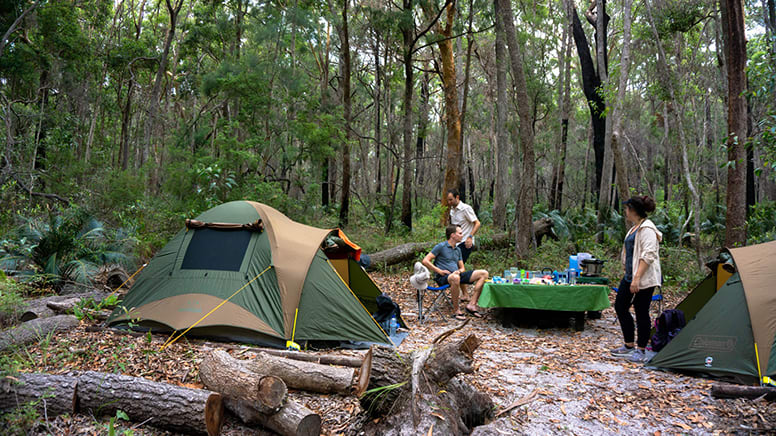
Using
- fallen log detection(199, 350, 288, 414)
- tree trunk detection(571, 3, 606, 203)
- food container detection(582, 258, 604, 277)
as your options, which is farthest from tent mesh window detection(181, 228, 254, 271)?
tree trunk detection(571, 3, 606, 203)

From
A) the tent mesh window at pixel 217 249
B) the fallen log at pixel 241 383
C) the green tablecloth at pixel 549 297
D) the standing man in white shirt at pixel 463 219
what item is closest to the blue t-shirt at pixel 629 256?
the green tablecloth at pixel 549 297

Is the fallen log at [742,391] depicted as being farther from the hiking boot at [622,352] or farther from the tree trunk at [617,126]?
the tree trunk at [617,126]

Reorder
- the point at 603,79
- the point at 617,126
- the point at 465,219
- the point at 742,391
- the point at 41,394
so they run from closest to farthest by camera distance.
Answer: the point at 41,394 < the point at 742,391 < the point at 465,219 < the point at 617,126 < the point at 603,79

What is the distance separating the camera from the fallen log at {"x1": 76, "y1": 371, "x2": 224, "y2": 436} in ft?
11.5

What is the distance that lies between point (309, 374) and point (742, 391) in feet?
11.5

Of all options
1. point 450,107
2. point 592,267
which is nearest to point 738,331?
point 592,267

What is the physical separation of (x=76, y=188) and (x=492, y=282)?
1152 cm

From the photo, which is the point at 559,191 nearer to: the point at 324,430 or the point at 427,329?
the point at 427,329

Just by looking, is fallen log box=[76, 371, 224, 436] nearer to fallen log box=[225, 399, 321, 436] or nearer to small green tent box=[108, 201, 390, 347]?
fallen log box=[225, 399, 321, 436]

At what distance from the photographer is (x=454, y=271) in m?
7.41

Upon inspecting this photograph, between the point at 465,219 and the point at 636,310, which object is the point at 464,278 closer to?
the point at 465,219

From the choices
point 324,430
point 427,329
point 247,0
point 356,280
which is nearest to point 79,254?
point 356,280

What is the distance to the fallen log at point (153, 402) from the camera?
351 cm

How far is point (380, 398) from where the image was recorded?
347cm
